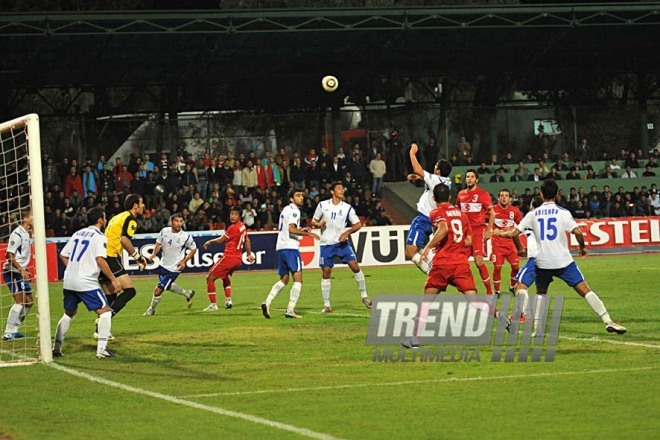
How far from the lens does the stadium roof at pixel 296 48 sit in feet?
133

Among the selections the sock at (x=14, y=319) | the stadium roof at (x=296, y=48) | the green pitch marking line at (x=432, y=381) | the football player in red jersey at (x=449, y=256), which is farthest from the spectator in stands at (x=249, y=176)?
the green pitch marking line at (x=432, y=381)

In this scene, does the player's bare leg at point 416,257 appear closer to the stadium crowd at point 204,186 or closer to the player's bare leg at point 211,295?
the player's bare leg at point 211,295

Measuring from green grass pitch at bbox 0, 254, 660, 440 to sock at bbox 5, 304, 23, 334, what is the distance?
0.90 metres

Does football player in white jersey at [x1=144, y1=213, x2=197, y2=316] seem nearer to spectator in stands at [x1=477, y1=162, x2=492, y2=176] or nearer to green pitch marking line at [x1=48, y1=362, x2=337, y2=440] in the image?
green pitch marking line at [x1=48, y1=362, x2=337, y2=440]

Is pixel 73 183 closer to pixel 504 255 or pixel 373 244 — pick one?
pixel 373 244

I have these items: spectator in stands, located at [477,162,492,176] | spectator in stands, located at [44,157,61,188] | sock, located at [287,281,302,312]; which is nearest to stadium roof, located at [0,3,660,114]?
spectator in stands, located at [44,157,61,188]

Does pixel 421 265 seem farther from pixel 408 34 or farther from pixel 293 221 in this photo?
pixel 408 34

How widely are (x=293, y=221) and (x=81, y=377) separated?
7.43 metres

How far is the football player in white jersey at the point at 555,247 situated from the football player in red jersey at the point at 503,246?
5438mm

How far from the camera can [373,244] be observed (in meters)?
37.4

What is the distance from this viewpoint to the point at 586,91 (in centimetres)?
5147

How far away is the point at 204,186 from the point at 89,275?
86.8ft

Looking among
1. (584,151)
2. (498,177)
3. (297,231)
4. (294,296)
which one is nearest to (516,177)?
(498,177)

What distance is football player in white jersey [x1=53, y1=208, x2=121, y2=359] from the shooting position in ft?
48.4
